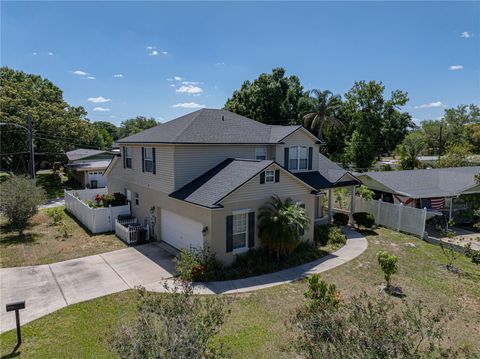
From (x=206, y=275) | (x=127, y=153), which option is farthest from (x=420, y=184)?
(x=127, y=153)

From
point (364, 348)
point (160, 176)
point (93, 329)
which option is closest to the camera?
point (364, 348)

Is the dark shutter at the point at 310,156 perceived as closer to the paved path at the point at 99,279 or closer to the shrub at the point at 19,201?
the paved path at the point at 99,279

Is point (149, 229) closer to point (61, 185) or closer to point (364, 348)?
point (364, 348)

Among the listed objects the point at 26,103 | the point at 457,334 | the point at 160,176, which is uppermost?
the point at 26,103

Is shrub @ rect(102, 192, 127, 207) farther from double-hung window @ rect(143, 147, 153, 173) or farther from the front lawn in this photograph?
double-hung window @ rect(143, 147, 153, 173)

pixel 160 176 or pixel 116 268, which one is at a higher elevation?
pixel 160 176

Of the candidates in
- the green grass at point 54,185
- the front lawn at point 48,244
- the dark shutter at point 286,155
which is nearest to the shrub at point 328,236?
the dark shutter at point 286,155

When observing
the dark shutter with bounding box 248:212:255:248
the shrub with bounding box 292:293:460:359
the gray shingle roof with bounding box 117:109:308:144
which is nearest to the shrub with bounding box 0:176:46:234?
the gray shingle roof with bounding box 117:109:308:144
